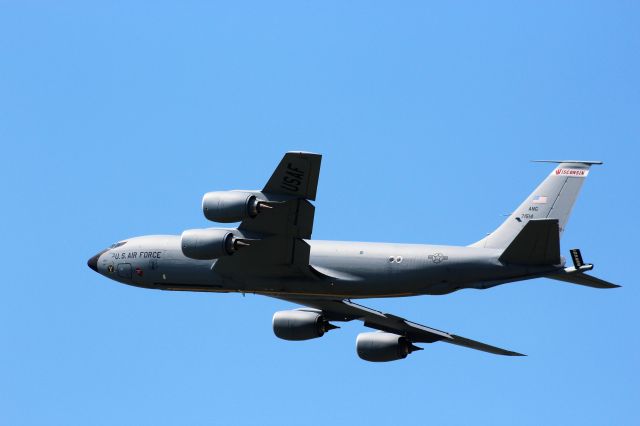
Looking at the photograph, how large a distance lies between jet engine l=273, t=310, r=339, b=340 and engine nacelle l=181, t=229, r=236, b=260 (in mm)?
9024

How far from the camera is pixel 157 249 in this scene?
208 ft

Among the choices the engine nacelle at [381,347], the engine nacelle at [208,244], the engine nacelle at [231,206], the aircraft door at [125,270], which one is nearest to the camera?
the engine nacelle at [231,206]

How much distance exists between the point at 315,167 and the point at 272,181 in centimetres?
197

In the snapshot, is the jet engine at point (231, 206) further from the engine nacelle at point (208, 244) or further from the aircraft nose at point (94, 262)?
the aircraft nose at point (94, 262)

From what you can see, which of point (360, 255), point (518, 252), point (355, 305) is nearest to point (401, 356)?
point (355, 305)

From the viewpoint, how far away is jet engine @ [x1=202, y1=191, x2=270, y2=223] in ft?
180

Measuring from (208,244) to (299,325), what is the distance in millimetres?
9983

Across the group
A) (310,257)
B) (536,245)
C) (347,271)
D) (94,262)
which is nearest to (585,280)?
(536,245)

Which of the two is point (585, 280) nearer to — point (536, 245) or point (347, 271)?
point (536, 245)

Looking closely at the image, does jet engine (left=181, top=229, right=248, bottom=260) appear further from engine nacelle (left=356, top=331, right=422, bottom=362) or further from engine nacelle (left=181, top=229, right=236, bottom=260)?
engine nacelle (left=356, top=331, right=422, bottom=362)

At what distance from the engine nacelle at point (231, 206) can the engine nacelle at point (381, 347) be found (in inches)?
571

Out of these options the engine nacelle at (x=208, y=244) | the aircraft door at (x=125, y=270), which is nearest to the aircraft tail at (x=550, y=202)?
the engine nacelle at (x=208, y=244)

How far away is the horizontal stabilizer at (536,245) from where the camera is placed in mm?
53812

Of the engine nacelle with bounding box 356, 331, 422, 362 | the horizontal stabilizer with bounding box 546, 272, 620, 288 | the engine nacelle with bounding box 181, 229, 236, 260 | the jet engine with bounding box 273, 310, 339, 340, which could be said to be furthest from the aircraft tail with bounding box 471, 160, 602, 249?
the engine nacelle with bounding box 181, 229, 236, 260
